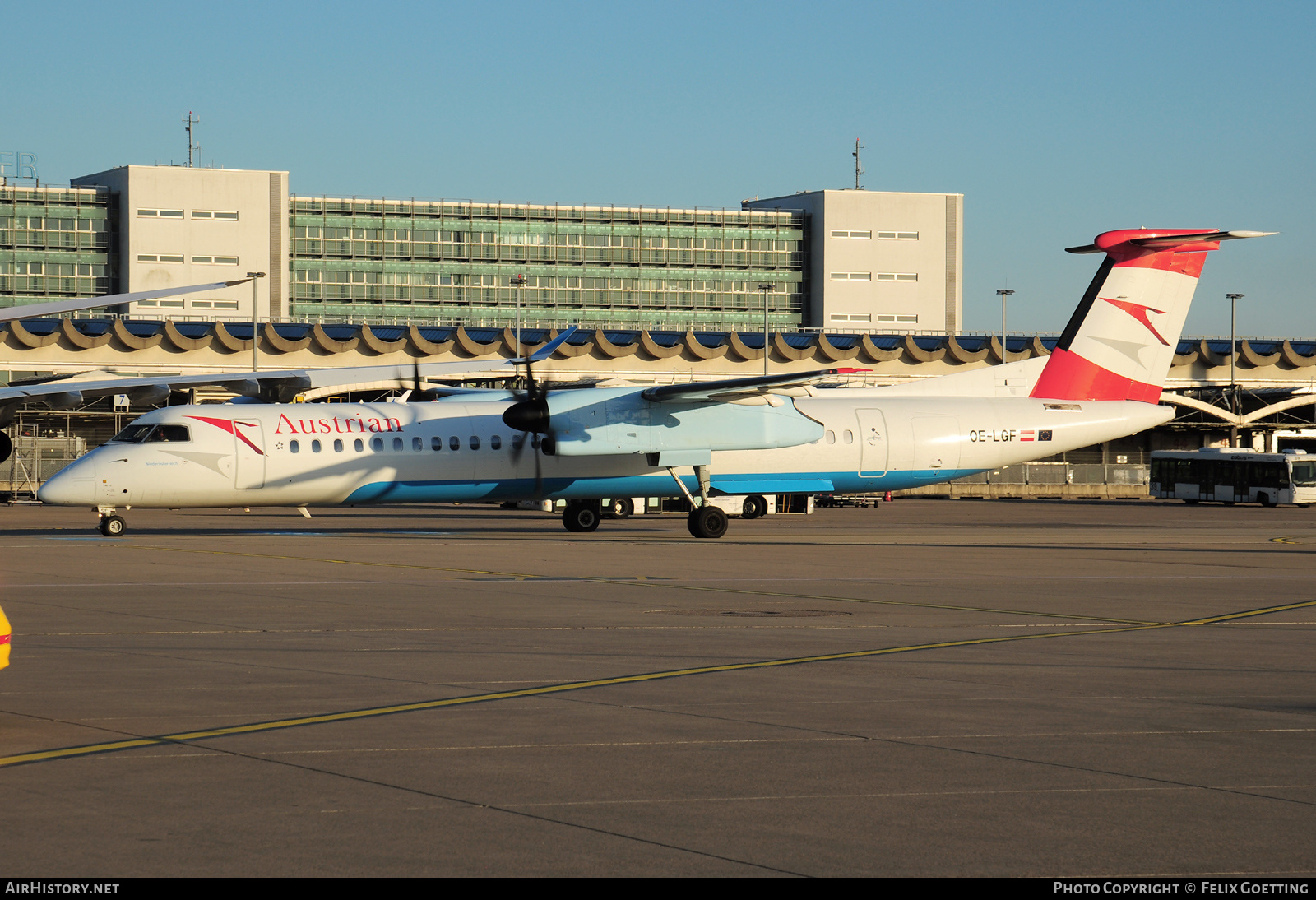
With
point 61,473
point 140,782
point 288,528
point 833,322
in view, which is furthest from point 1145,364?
point 833,322

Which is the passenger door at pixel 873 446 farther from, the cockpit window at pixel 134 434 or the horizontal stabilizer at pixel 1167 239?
the cockpit window at pixel 134 434

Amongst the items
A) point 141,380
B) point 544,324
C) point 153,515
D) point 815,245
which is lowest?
point 153,515

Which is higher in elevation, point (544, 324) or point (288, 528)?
point (544, 324)

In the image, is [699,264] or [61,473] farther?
[699,264]

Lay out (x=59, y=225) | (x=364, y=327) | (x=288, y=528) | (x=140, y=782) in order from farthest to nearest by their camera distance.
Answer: (x=59, y=225), (x=364, y=327), (x=288, y=528), (x=140, y=782)

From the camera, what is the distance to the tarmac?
654cm

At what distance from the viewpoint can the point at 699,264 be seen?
477ft

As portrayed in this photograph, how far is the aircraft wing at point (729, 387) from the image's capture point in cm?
3228

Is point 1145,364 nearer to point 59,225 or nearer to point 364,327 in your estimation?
point 364,327

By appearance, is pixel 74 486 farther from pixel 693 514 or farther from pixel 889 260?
pixel 889 260

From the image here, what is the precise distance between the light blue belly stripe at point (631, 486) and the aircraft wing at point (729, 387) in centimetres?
254

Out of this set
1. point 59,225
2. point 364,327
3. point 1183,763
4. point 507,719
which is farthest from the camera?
point 59,225

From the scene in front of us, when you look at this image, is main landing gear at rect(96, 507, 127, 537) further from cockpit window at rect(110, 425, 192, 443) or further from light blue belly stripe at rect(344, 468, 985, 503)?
light blue belly stripe at rect(344, 468, 985, 503)

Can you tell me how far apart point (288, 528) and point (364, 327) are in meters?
48.4
